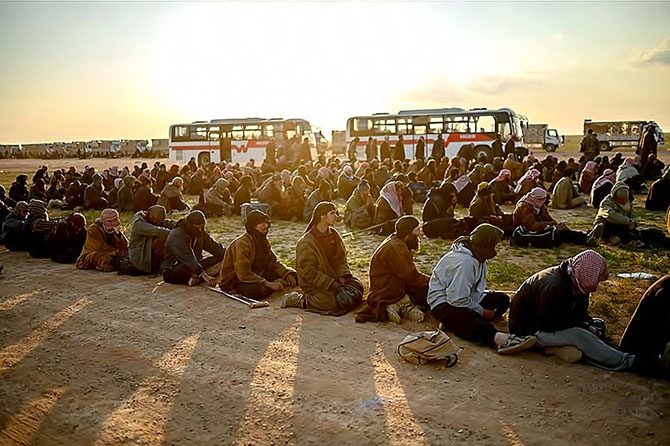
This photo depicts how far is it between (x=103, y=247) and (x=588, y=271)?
→ 6526 mm

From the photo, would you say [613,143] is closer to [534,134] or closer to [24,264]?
[534,134]

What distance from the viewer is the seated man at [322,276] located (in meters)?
5.82

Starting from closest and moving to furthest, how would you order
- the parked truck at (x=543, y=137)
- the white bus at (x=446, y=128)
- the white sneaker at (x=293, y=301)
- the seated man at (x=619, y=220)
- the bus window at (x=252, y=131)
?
the white sneaker at (x=293, y=301) < the seated man at (x=619, y=220) < the white bus at (x=446, y=128) < the bus window at (x=252, y=131) < the parked truck at (x=543, y=137)

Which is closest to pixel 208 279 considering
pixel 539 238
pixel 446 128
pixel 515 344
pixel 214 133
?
pixel 515 344

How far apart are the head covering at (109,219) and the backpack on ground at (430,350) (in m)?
5.04

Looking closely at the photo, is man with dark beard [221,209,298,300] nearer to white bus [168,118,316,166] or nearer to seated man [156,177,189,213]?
seated man [156,177,189,213]

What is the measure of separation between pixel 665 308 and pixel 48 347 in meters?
5.13

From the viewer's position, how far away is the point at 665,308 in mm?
4074

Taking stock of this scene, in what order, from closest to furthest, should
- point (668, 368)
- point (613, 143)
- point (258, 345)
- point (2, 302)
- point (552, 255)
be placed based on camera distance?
point (668, 368) < point (258, 345) < point (2, 302) < point (552, 255) < point (613, 143)

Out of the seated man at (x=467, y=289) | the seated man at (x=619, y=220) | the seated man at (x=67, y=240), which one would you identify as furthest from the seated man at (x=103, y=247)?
the seated man at (x=619, y=220)

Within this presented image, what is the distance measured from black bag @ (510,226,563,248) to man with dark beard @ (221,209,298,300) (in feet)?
12.6

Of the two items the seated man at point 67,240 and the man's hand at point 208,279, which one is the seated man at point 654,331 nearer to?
the man's hand at point 208,279

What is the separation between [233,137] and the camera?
27.9 meters

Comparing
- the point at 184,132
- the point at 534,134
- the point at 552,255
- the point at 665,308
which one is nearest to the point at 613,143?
the point at 534,134
